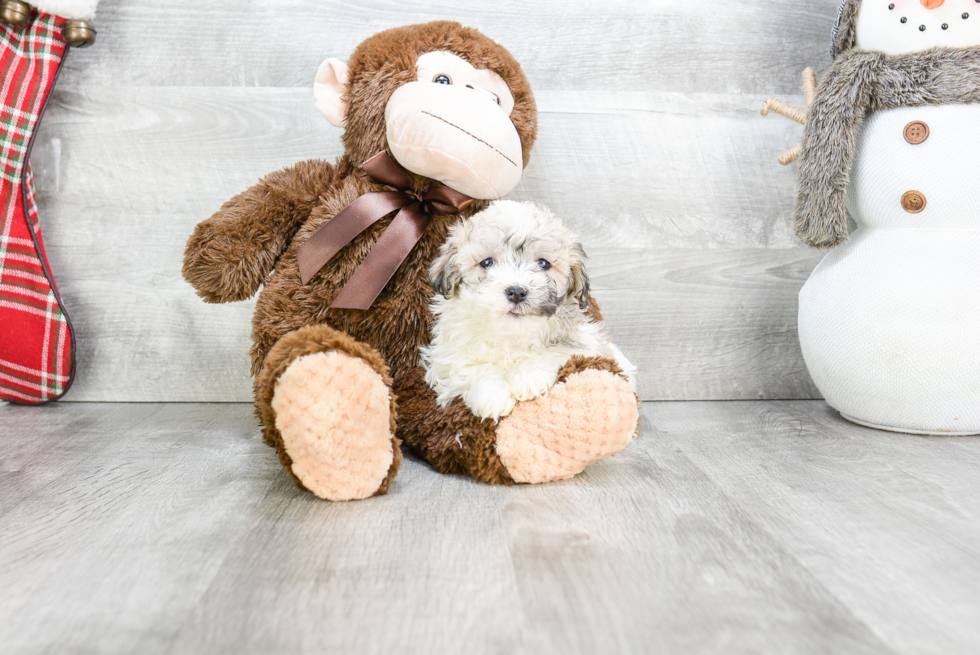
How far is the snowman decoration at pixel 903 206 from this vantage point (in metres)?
1.01

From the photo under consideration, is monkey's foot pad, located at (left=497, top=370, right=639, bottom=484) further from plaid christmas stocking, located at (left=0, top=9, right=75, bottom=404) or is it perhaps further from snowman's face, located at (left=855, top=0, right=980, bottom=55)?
plaid christmas stocking, located at (left=0, top=9, right=75, bottom=404)

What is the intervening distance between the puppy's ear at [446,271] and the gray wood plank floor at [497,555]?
0.24 m

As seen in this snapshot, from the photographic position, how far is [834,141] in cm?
104

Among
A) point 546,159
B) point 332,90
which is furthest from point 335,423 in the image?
point 546,159

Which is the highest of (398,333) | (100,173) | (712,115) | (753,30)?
(753,30)

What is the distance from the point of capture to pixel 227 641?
527 millimetres

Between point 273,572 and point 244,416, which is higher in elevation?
point 273,572

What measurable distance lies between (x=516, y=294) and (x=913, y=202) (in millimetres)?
647

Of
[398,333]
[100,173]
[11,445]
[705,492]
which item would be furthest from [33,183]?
[705,492]

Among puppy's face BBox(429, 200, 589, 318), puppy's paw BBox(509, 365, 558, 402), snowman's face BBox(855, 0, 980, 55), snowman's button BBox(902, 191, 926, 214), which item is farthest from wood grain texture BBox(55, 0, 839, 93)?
puppy's paw BBox(509, 365, 558, 402)

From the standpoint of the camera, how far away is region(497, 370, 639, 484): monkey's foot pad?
2.67 feet

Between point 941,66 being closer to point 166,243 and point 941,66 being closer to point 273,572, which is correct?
point 273,572

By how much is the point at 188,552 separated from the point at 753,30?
48.0 inches

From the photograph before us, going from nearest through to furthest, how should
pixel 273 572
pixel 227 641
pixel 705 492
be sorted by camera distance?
1. pixel 227 641
2. pixel 273 572
3. pixel 705 492
